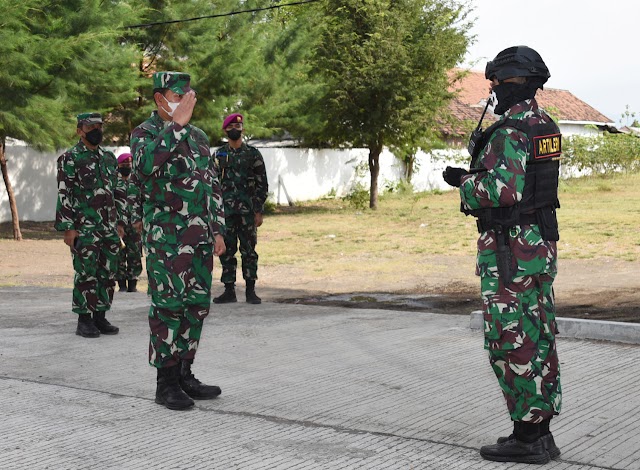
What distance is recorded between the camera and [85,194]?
806 cm

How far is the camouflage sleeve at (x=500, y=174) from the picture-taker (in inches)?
173

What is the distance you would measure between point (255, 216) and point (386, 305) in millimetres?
2143

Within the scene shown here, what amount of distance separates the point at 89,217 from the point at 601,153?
39934 millimetres

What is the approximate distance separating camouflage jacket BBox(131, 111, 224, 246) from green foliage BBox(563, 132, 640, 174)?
40.1m

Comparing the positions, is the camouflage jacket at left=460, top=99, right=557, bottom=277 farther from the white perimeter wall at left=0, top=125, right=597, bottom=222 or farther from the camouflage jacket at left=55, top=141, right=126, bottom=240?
the white perimeter wall at left=0, top=125, right=597, bottom=222

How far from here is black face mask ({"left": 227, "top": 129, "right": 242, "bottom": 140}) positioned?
1019cm

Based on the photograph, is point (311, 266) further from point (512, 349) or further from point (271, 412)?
point (512, 349)

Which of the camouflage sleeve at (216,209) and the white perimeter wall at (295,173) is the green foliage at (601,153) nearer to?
the white perimeter wall at (295,173)

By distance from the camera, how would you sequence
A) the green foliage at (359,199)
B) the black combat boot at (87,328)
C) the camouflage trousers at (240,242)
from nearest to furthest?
the black combat boot at (87,328), the camouflage trousers at (240,242), the green foliage at (359,199)

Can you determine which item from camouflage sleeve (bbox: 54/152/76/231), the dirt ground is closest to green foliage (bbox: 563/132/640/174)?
the dirt ground

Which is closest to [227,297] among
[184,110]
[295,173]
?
[184,110]

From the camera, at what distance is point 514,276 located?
4.49 m

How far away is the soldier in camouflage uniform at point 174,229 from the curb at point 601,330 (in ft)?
10.8

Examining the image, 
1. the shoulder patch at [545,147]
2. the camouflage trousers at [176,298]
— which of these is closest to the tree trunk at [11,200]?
the camouflage trousers at [176,298]
